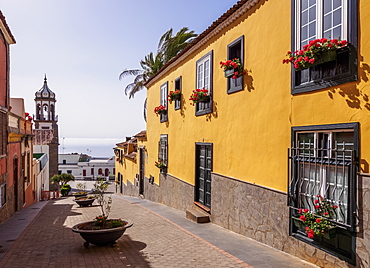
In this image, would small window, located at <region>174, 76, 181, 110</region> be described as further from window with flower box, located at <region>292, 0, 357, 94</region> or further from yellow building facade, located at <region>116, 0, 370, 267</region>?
window with flower box, located at <region>292, 0, 357, 94</region>

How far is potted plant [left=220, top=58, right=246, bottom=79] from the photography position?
949 cm

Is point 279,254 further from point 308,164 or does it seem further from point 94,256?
point 94,256

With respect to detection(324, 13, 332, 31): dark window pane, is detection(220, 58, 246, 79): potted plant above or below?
below

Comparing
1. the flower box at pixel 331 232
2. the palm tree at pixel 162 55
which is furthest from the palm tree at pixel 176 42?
the flower box at pixel 331 232

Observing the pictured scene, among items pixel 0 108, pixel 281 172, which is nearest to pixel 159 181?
pixel 0 108

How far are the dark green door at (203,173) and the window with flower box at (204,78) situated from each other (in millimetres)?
1314

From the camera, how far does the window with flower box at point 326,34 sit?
18.8 feet

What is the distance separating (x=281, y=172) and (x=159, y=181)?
38.6 feet

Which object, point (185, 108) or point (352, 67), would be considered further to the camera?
point (185, 108)

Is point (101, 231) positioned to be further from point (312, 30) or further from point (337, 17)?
point (337, 17)

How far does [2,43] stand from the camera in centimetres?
1438

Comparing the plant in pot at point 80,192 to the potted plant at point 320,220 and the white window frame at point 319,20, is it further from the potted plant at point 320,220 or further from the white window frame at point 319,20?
the white window frame at point 319,20

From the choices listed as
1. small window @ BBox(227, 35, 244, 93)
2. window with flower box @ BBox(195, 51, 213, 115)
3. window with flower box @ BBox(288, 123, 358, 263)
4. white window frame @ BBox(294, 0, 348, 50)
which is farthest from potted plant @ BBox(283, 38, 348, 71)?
window with flower box @ BBox(195, 51, 213, 115)

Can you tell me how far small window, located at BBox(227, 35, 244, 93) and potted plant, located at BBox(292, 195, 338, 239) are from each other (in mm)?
4373
